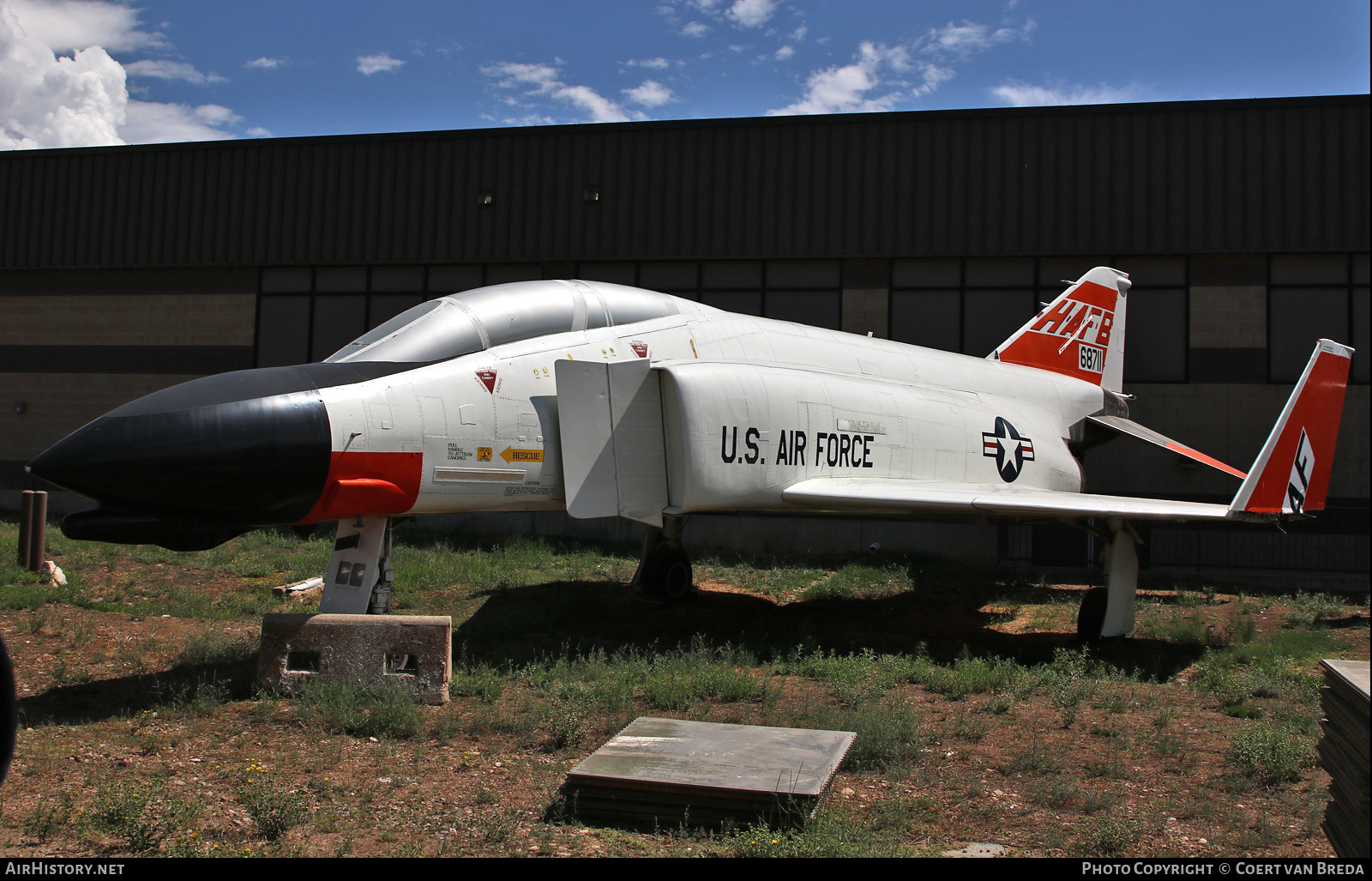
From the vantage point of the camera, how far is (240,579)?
41.9 ft

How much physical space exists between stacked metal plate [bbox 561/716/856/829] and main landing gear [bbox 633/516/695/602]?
5823mm

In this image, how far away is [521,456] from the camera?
823 cm

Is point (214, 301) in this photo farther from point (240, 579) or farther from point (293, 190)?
point (240, 579)

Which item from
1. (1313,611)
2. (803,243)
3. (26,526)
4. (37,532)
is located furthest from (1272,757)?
(803,243)

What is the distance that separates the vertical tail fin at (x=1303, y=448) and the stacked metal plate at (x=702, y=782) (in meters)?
5.86

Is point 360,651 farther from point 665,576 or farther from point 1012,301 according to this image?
point 1012,301

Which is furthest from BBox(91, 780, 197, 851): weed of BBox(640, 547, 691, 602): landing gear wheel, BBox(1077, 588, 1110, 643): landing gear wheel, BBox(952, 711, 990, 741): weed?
BBox(1077, 588, 1110, 643): landing gear wheel

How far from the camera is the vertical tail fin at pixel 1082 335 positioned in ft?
47.3

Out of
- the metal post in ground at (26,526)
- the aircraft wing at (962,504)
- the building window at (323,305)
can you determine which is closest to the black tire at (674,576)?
the aircraft wing at (962,504)

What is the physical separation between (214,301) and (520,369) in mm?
15829

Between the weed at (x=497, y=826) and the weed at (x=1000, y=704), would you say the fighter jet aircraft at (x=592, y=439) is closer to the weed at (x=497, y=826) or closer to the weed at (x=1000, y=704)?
the weed at (x=1000, y=704)

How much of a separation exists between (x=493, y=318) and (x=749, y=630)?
4689mm

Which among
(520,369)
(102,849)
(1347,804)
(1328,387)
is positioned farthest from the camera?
(1328,387)

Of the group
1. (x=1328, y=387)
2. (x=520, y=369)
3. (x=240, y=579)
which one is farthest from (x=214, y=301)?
(x=1328, y=387)
